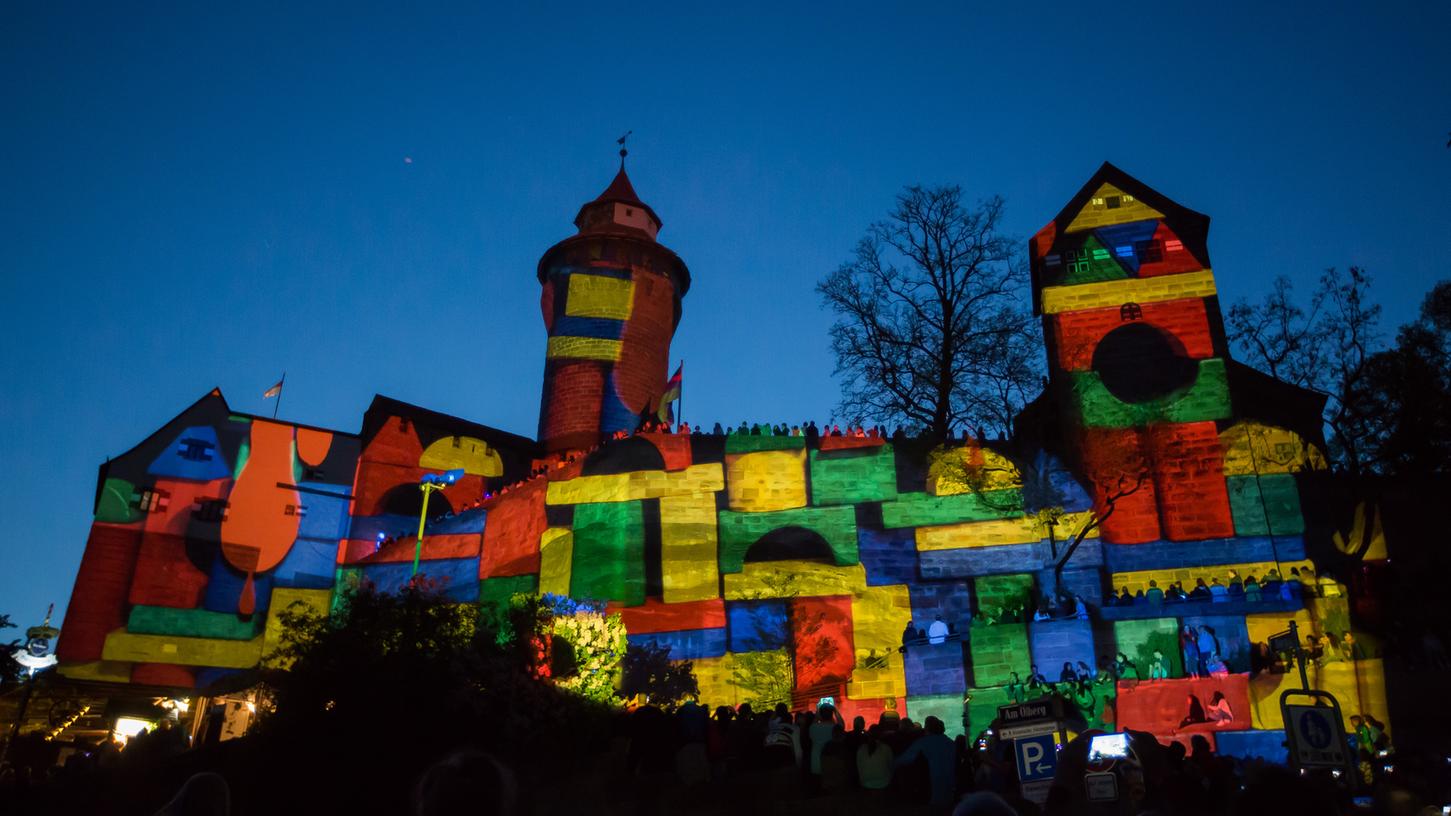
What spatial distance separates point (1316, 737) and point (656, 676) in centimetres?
2062

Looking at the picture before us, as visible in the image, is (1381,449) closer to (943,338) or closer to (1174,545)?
(1174,545)

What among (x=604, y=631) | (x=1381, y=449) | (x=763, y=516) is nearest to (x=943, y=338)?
(x=763, y=516)

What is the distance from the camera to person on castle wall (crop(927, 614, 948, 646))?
25.2 meters

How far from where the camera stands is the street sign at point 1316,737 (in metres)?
7.15

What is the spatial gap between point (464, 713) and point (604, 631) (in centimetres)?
606

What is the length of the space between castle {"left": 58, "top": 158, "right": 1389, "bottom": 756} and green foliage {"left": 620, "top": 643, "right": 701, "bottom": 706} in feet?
1.01

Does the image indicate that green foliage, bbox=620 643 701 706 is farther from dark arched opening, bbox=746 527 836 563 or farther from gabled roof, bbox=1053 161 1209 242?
gabled roof, bbox=1053 161 1209 242

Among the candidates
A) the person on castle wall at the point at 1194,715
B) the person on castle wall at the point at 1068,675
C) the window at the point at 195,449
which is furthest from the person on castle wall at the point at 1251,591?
the window at the point at 195,449

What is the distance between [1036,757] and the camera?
8.26m

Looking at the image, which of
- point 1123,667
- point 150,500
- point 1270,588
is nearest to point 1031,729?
point 1123,667

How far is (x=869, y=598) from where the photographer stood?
2678cm

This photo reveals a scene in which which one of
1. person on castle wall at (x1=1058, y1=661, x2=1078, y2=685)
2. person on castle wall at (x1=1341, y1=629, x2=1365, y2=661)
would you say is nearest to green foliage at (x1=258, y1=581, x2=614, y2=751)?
person on castle wall at (x1=1058, y1=661, x2=1078, y2=685)

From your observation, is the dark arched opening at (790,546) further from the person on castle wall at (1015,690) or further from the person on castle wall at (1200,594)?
the person on castle wall at (1200,594)

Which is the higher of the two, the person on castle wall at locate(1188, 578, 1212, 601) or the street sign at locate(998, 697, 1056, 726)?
the person on castle wall at locate(1188, 578, 1212, 601)
